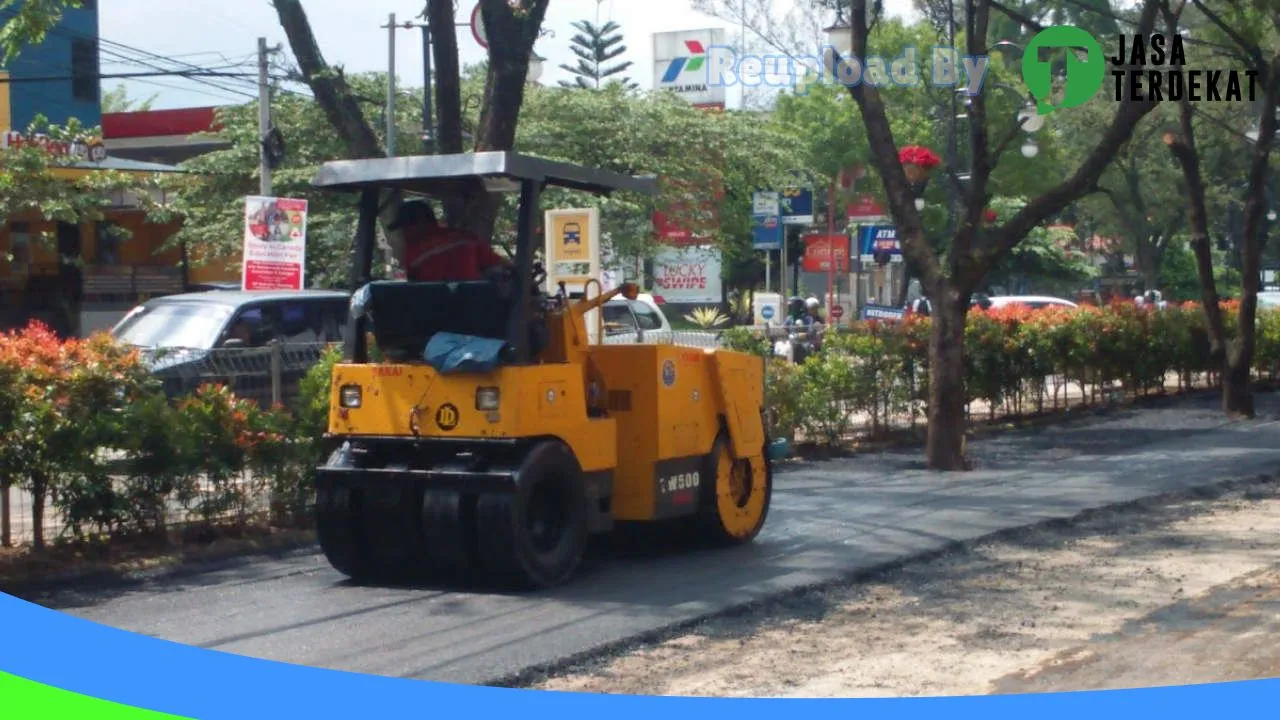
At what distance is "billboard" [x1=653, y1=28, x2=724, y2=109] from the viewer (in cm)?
4050

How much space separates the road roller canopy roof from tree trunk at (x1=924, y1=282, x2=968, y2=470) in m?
6.71

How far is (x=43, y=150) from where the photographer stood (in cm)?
1902

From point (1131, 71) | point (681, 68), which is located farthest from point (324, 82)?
point (681, 68)

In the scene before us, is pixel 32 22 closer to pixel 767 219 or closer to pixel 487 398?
pixel 487 398

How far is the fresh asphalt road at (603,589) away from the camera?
779 cm

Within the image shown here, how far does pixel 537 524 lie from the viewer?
365 inches

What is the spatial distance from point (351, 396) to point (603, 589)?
1910 millimetres

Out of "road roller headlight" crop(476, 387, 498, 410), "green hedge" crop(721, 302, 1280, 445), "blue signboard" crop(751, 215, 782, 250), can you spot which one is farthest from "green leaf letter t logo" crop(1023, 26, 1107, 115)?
"blue signboard" crop(751, 215, 782, 250)

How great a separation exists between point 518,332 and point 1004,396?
1332 cm

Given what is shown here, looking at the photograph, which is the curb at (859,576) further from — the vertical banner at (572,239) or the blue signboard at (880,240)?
the blue signboard at (880,240)

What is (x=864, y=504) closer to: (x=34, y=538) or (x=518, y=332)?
(x=518, y=332)

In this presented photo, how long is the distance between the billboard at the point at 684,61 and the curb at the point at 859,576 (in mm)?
24485

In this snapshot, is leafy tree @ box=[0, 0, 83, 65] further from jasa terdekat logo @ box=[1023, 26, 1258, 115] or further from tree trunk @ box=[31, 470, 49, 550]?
jasa terdekat logo @ box=[1023, 26, 1258, 115]

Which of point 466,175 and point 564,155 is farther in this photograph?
point 564,155
